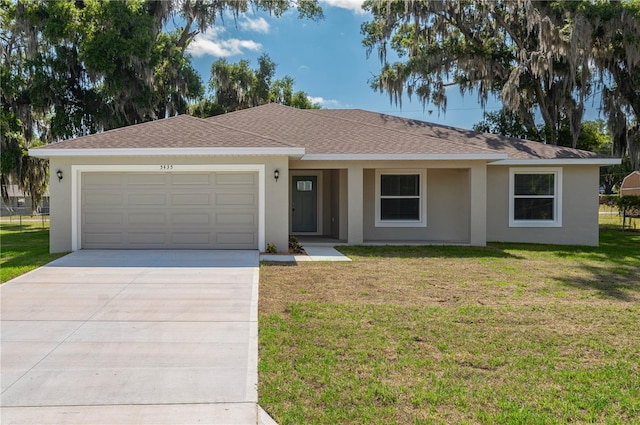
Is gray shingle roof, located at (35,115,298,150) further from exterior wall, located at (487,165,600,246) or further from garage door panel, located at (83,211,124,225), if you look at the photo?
exterior wall, located at (487,165,600,246)

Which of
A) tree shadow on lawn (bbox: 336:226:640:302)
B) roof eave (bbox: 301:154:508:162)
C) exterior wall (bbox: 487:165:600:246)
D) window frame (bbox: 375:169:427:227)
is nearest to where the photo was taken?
tree shadow on lawn (bbox: 336:226:640:302)

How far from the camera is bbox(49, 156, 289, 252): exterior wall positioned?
10016 millimetres

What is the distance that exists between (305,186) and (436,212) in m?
4.56

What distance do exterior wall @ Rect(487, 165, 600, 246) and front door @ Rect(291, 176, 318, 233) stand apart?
5.73 m

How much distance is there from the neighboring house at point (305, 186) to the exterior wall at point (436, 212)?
3 cm

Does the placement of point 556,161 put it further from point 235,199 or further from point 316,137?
point 235,199

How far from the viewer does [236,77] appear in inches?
922

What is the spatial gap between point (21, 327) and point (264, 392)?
3476 millimetres

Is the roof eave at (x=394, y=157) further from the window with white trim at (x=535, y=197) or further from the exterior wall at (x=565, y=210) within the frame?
the window with white trim at (x=535, y=197)


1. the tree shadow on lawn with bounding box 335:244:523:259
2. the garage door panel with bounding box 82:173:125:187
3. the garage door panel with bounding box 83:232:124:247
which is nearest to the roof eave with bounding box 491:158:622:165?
the tree shadow on lawn with bounding box 335:244:523:259

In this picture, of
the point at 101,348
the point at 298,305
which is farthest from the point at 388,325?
the point at 101,348

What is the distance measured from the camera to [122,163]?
1008cm

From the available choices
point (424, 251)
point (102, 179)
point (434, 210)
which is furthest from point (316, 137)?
point (102, 179)

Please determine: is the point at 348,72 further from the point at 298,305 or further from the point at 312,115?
the point at 298,305
